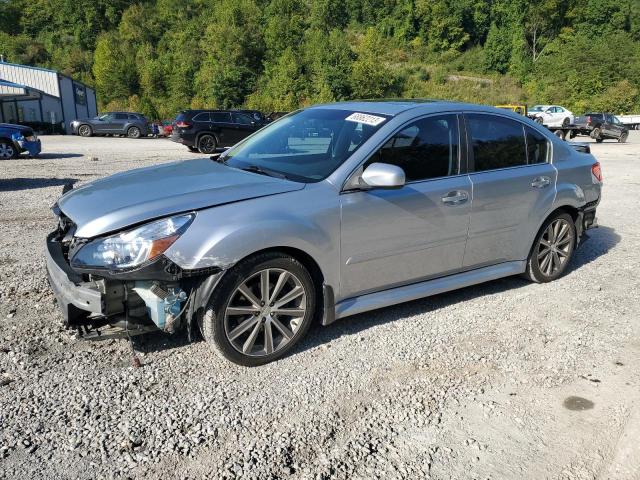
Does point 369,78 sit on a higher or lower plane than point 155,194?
lower

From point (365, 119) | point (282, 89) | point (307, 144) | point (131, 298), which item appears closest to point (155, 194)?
point (131, 298)

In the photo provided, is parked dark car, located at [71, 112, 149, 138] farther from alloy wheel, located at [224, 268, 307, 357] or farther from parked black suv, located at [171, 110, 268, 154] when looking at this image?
alloy wheel, located at [224, 268, 307, 357]

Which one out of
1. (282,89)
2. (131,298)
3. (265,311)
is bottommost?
(282,89)

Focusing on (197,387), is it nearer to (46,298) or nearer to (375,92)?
(46,298)

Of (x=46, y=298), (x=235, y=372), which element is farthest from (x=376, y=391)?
(x=46, y=298)

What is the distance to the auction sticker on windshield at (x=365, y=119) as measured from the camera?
13.4 feet

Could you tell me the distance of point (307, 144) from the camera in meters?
4.38

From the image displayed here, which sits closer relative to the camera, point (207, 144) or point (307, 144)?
point (307, 144)

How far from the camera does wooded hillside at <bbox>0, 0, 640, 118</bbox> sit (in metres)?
73.3

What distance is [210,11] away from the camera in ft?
380

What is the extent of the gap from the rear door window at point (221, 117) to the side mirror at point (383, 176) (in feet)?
62.1

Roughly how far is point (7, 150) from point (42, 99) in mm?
31548

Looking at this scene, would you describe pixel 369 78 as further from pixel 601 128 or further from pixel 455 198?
pixel 455 198

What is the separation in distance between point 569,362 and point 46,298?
406cm
